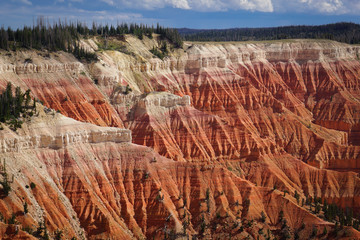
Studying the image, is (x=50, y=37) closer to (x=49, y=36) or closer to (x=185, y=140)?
(x=49, y=36)

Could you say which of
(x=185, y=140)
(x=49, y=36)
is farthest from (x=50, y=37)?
(x=185, y=140)

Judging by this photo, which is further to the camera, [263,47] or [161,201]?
[263,47]

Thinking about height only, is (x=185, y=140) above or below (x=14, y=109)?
below

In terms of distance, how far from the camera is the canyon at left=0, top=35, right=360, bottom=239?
3553 inches

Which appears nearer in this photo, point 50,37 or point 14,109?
point 14,109

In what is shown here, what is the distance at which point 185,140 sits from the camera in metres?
122

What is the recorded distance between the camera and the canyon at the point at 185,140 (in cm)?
9025

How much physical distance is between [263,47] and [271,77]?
1294cm

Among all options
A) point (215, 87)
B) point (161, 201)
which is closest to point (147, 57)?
point (215, 87)

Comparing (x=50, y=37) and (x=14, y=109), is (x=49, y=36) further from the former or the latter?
(x=14, y=109)

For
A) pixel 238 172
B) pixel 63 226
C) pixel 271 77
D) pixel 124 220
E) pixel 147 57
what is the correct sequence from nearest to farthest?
pixel 63 226
pixel 124 220
pixel 238 172
pixel 147 57
pixel 271 77

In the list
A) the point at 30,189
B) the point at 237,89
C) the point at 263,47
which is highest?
the point at 263,47

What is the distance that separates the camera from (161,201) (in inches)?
3720

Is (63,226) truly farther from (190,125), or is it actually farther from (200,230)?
(190,125)
